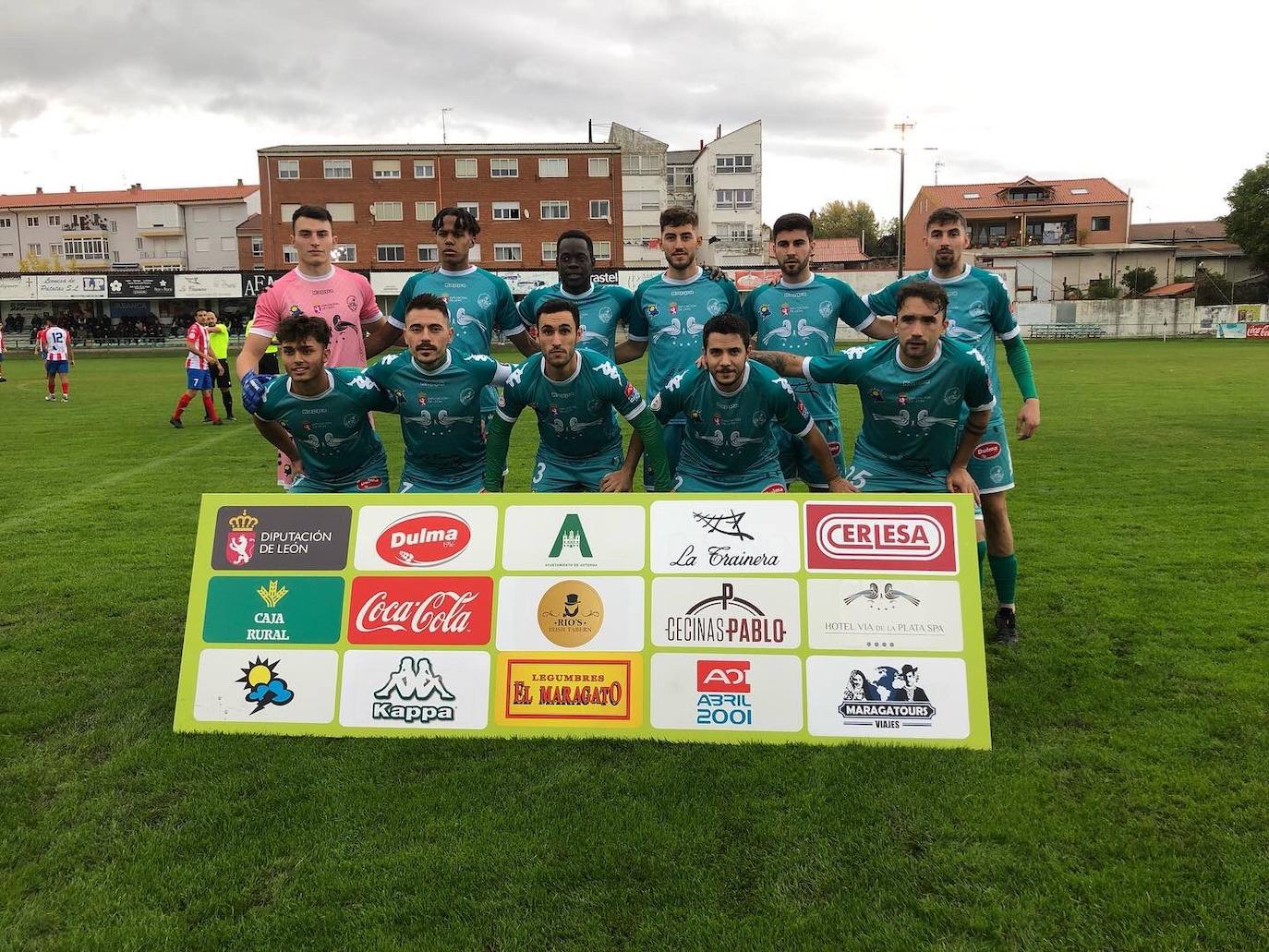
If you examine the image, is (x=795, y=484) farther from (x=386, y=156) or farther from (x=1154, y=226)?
(x=1154, y=226)

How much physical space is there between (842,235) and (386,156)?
61.0 m

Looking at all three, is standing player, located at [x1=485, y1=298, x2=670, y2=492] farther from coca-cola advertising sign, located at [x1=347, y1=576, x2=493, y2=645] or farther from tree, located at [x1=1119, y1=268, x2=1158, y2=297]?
tree, located at [x1=1119, y1=268, x2=1158, y2=297]

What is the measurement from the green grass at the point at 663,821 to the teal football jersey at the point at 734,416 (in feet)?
5.59

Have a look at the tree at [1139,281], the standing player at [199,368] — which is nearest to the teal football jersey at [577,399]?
the standing player at [199,368]

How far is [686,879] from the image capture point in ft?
9.58

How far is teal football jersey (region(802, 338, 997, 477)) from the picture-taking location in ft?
15.1

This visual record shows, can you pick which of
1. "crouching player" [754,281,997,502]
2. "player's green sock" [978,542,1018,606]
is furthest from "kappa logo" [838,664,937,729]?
"player's green sock" [978,542,1018,606]

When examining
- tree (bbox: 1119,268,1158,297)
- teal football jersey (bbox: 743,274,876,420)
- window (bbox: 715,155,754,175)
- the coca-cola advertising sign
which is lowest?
the coca-cola advertising sign


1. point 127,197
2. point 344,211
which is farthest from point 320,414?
point 127,197

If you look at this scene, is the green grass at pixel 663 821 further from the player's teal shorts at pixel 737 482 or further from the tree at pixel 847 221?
the tree at pixel 847 221

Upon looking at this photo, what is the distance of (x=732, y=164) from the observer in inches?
2448

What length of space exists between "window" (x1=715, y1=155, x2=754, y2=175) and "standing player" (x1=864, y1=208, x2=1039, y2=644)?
60.4 metres

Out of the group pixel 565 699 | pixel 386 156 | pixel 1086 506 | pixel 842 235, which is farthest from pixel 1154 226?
pixel 565 699

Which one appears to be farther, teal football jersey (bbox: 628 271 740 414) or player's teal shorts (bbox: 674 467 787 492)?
teal football jersey (bbox: 628 271 740 414)
